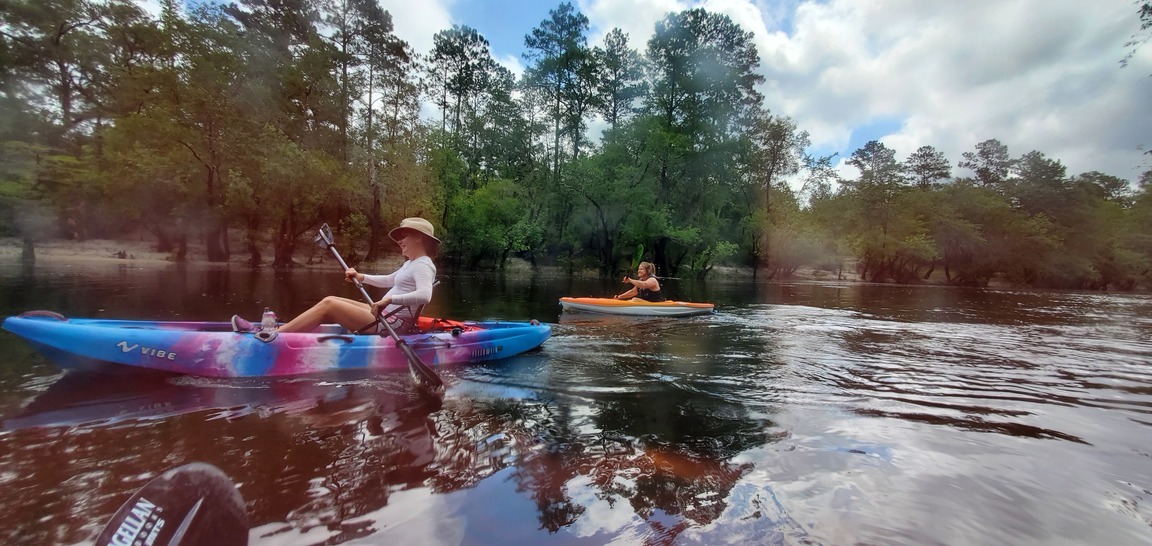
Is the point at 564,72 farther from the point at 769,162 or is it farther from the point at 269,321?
the point at 269,321

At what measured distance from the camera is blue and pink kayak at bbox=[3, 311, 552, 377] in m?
4.07

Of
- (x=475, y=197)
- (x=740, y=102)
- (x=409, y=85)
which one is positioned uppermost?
(x=740, y=102)

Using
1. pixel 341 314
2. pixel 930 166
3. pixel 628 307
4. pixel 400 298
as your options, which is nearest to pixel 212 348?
pixel 341 314

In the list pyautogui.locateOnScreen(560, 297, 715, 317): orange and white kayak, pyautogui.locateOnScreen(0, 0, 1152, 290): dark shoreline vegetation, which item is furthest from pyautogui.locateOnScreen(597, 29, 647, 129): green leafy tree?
pyautogui.locateOnScreen(560, 297, 715, 317): orange and white kayak

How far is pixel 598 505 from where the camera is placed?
8.47 feet

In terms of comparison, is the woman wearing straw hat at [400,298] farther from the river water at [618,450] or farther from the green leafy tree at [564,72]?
the green leafy tree at [564,72]

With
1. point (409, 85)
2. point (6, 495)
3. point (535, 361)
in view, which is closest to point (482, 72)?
point (409, 85)

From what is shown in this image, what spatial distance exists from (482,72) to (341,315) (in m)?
32.8

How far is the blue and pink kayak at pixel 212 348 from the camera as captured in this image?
407cm

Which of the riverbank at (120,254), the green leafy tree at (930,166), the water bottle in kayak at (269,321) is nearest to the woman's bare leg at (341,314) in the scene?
the water bottle in kayak at (269,321)

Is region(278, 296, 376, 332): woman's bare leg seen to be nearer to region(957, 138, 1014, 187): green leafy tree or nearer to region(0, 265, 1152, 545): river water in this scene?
region(0, 265, 1152, 545): river water

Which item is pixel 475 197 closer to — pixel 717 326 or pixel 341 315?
pixel 717 326

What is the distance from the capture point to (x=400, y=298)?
4949 millimetres

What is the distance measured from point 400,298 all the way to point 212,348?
1.68 m
